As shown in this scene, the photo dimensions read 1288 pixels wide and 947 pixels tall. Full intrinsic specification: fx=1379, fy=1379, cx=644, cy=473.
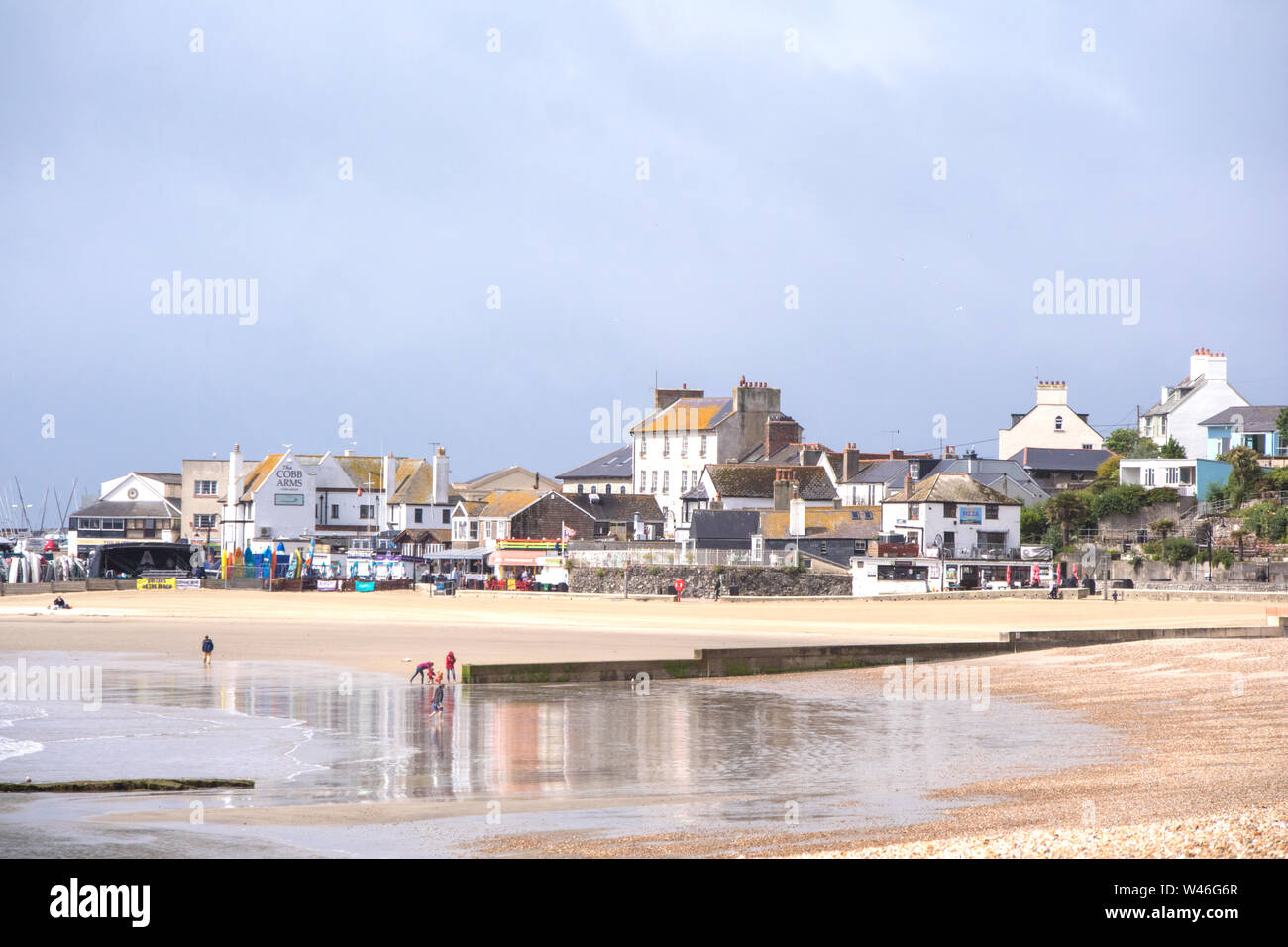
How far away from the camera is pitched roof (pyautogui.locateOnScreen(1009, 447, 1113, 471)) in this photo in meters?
86.1

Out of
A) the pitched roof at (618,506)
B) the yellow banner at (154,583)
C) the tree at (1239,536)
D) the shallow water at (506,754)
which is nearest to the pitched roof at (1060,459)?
the tree at (1239,536)

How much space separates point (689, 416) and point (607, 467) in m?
11.5

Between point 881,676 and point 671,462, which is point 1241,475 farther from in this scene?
point 881,676

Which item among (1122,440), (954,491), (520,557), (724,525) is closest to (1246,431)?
(1122,440)

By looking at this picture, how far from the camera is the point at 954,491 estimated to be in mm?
71312

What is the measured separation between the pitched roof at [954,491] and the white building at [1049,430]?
1966 cm

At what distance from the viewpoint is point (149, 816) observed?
14.2m

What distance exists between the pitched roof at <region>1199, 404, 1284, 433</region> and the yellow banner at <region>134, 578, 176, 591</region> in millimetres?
60245

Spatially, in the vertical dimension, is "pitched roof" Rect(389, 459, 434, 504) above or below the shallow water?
above

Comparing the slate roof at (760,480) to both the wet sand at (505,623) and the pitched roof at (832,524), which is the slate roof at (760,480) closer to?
the pitched roof at (832,524)

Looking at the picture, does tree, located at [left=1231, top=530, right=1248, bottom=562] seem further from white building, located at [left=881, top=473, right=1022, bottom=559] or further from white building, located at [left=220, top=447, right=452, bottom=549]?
white building, located at [left=220, top=447, right=452, bottom=549]
